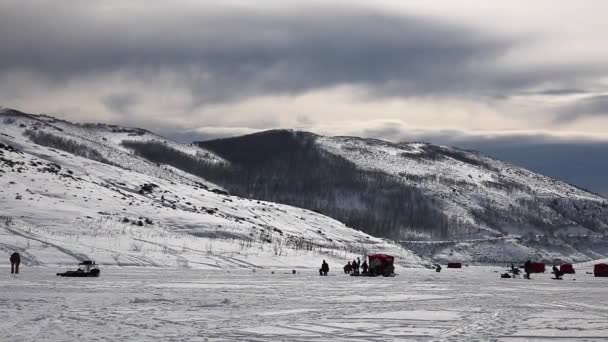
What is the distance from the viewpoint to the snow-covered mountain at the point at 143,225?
6625 cm

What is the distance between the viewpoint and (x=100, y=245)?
2687 inches

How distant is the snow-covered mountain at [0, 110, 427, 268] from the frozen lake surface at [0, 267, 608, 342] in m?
27.1

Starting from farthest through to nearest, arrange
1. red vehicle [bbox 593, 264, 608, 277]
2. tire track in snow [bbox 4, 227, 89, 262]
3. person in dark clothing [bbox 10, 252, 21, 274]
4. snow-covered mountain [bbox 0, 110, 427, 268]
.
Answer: red vehicle [bbox 593, 264, 608, 277]
snow-covered mountain [bbox 0, 110, 427, 268]
tire track in snow [bbox 4, 227, 89, 262]
person in dark clothing [bbox 10, 252, 21, 274]

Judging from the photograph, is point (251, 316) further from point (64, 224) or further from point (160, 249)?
point (64, 224)

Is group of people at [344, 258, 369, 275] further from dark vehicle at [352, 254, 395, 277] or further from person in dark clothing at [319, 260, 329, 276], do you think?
person in dark clothing at [319, 260, 329, 276]

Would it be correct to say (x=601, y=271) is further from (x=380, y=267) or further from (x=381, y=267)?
(x=380, y=267)

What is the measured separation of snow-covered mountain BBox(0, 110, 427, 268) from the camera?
66.2m

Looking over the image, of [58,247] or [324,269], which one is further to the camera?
[58,247]

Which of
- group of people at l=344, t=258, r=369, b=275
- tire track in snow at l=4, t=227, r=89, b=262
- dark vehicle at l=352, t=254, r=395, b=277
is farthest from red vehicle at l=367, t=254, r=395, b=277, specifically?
tire track in snow at l=4, t=227, r=89, b=262

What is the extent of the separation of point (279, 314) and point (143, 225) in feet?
207

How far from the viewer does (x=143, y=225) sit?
8594cm

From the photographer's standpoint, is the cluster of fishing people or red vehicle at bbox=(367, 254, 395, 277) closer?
the cluster of fishing people

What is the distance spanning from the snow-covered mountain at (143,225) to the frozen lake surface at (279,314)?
2707 centimetres

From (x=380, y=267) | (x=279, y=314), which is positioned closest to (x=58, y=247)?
(x=380, y=267)
